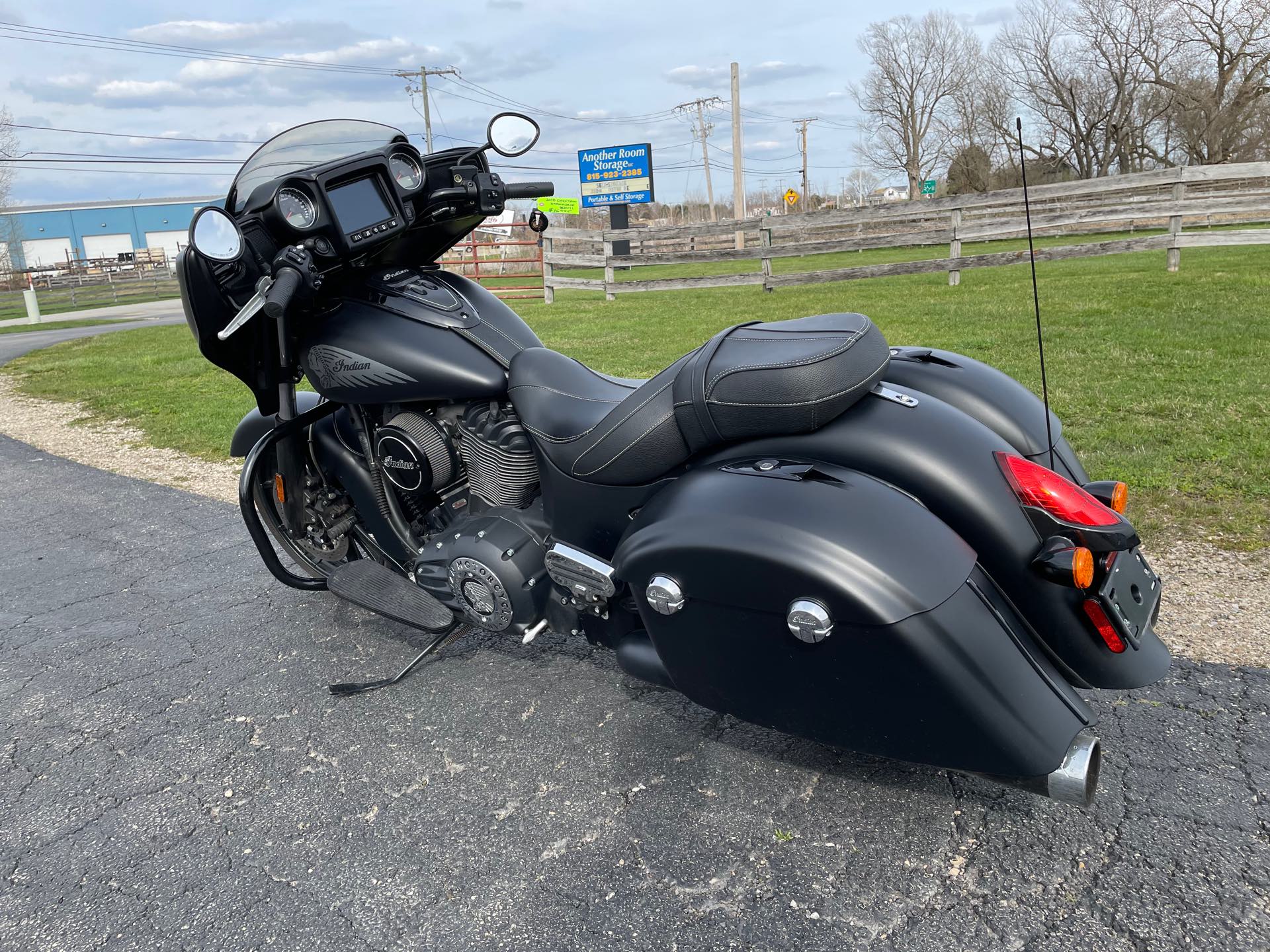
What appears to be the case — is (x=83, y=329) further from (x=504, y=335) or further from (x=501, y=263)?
(x=504, y=335)

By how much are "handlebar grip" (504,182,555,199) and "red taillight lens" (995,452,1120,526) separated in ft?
6.54

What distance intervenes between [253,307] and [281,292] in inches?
7.2

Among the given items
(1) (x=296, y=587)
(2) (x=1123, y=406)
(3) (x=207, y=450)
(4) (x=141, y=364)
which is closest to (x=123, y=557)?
(1) (x=296, y=587)

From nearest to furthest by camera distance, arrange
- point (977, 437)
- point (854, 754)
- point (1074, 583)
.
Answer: point (1074, 583) < point (977, 437) < point (854, 754)

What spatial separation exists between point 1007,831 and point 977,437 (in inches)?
38.1

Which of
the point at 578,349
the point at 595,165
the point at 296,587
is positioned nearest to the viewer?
the point at 296,587

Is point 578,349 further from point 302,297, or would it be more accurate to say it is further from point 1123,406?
point 302,297

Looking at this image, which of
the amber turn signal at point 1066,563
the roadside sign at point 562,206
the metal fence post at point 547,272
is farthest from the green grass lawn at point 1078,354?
the roadside sign at point 562,206

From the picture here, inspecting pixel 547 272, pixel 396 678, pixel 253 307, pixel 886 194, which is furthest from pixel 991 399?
pixel 886 194

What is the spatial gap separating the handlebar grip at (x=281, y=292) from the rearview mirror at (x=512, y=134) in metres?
0.95

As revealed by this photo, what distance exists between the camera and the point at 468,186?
10.5ft

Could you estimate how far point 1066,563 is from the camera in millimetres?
1927

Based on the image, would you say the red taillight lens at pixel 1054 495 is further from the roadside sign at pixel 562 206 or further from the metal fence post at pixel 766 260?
the roadside sign at pixel 562 206

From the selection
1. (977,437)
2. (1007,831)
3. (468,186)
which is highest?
(468,186)
